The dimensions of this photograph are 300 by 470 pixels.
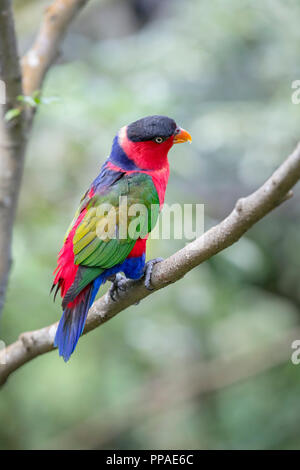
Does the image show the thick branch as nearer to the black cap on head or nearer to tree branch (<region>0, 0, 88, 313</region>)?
tree branch (<region>0, 0, 88, 313</region>)

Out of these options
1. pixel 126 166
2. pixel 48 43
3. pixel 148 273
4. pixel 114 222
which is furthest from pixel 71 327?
pixel 48 43

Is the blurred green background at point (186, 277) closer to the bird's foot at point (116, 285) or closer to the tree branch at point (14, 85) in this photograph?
the tree branch at point (14, 85)

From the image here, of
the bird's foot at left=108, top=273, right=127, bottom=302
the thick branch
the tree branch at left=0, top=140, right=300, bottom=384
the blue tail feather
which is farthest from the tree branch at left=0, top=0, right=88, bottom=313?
the blue tail feather

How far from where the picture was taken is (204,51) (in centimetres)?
515

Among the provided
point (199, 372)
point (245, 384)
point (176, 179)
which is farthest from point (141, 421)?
point (176, 179)

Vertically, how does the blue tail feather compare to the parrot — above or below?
below

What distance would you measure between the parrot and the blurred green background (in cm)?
126

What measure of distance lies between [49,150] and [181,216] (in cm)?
146

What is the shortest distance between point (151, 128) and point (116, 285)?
0.69 meters

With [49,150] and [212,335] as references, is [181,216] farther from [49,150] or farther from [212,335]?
[212,335]

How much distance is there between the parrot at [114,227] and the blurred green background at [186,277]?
1.26 m

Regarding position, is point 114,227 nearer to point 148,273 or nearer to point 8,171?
point 148,273

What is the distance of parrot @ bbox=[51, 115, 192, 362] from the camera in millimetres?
2270

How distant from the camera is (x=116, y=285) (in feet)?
8.42
